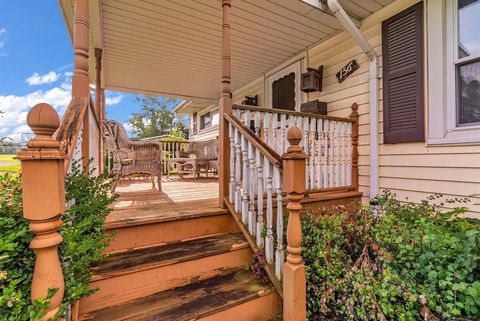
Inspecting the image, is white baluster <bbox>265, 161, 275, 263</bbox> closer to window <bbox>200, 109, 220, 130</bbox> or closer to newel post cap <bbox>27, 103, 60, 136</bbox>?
newel post cap <bbox>27, 103, 60, 136</bbox>

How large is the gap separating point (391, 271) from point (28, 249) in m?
1.99

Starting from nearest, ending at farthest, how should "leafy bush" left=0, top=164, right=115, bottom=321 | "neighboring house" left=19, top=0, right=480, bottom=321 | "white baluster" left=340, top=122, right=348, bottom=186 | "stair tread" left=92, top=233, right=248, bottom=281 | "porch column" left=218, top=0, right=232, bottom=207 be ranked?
"leafy bush" left=0, top=164, right=115, bottom=321 < "neighboring house" left=19, top=0, right=480, bottom=321 < "stair tread" left=92, top=233, right=248, bottom=281 < "porch column" left=218, top=0, right=232, bottom=207 < "white baluster" left=340, top=122, right=348, bottom=186

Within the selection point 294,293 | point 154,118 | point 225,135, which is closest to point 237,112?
point 225,135

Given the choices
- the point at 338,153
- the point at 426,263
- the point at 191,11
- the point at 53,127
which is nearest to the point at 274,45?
the point at 191,11

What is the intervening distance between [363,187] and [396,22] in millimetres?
2091

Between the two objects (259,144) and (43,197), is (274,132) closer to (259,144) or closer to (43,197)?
(259,144)

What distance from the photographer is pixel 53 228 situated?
0.83 meters

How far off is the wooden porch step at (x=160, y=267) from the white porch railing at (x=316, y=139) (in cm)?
122

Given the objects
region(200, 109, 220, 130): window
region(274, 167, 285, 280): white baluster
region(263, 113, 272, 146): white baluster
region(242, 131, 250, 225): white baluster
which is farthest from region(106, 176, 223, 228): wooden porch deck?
region(200, 109, 220, 130): window

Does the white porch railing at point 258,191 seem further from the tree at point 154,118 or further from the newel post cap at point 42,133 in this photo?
the tree at point 154,118

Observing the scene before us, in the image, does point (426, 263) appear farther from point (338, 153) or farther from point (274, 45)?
point (274, 45)

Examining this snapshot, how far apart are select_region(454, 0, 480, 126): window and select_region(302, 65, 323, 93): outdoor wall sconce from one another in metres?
1.71

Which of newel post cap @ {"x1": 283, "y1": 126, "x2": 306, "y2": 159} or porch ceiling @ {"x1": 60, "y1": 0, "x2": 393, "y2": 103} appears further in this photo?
porch ceiling @ {"x1": 60, "y1": 0, "x2": 393, "y2": 103}

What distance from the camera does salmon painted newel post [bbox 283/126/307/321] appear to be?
152cm
